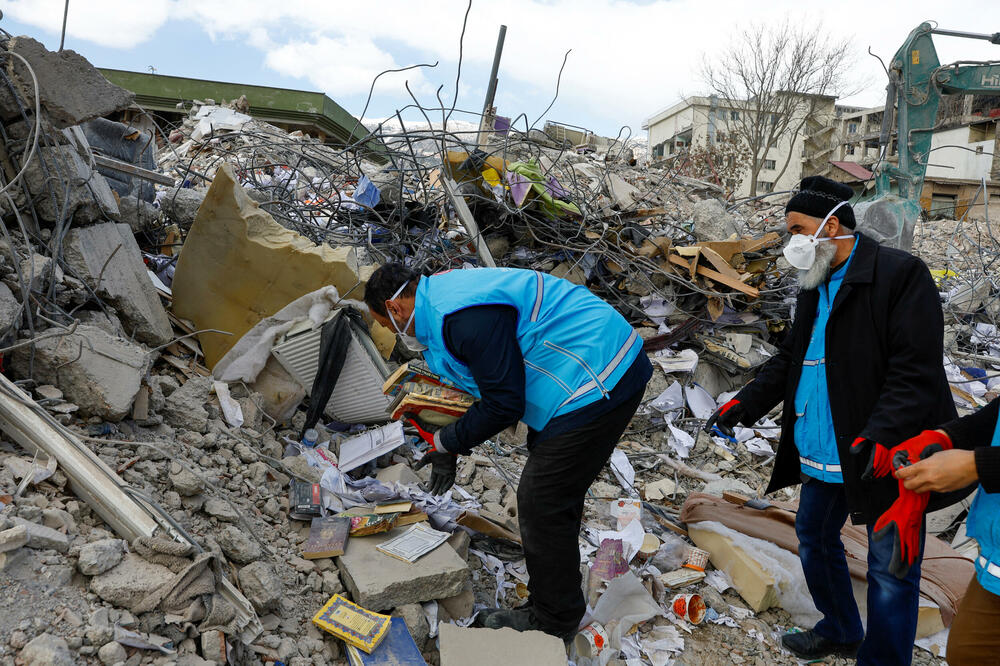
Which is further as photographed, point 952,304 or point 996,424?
point 952,304

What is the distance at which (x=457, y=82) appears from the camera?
442cm

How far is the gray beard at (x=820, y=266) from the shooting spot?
2430 mm

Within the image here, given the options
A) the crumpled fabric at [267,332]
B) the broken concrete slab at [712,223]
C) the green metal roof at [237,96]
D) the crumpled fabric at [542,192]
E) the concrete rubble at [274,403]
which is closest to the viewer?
the concrete rubble at [274,403]

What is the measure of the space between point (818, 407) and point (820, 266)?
518 mm

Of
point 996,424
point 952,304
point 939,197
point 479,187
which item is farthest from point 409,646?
point 939,197

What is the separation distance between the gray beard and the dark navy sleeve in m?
1.18

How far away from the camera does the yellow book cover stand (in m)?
2.25

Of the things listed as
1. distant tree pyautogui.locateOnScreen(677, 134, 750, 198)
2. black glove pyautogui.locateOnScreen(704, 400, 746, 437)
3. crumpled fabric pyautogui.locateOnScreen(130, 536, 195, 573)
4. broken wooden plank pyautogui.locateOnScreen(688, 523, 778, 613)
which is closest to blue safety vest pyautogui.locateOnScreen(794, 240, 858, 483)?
black glove pyautogui.locateOnScreen(704, 400, 746, 437)

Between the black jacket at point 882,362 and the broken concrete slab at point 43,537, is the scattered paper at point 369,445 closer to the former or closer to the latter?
the broken concrete slab at point 43,537

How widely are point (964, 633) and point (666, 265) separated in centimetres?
441

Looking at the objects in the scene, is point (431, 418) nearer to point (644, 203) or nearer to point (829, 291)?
point (829, 291)

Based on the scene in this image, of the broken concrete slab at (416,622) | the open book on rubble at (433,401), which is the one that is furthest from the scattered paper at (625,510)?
the open book on rubble at (433,401)

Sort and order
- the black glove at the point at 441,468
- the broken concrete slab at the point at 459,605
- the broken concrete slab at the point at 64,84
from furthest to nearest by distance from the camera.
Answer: the broken concrete slab at the point at 64,84 < the broken concrete slab at the point at 459,605 < the black glove at the point at 441,468

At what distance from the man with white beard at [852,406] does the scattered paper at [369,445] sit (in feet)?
5.60
